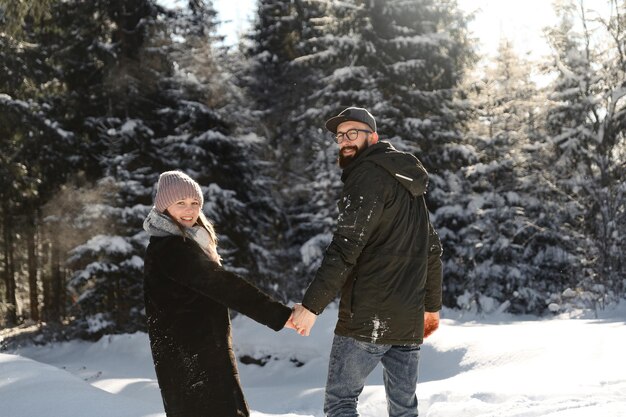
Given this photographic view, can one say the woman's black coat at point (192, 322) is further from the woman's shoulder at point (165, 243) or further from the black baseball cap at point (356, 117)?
the black baseball cap at point (356, 117)

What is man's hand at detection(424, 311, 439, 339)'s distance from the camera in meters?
3.98

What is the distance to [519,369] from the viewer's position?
22.2ft

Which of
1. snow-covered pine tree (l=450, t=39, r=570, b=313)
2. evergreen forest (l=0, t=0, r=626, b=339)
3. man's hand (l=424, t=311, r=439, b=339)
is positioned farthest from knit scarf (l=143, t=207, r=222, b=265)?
snow-covered pine tree (l=450, t=39, r=570, b=313)

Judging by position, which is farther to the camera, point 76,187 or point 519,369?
point 76,187

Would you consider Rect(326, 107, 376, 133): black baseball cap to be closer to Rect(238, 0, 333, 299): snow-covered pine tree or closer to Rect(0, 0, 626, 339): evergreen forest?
Rect(0, 0, 626, 339): evergreen forest

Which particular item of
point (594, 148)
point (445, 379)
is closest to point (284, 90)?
point (594, 148)

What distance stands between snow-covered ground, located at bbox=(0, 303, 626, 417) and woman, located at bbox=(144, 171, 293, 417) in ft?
7.96

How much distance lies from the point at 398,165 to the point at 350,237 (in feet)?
1.65

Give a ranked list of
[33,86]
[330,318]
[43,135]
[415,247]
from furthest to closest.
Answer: [43,135], [33,86], [330,318], [415,247]

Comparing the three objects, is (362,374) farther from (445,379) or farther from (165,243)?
(445,379)

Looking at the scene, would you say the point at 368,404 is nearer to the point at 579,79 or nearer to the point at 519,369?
the point at 519,369

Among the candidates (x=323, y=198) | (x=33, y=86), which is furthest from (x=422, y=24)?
(x=33, y=86)

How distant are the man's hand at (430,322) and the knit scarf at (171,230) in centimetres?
151

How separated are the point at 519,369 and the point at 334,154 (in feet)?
40.5
